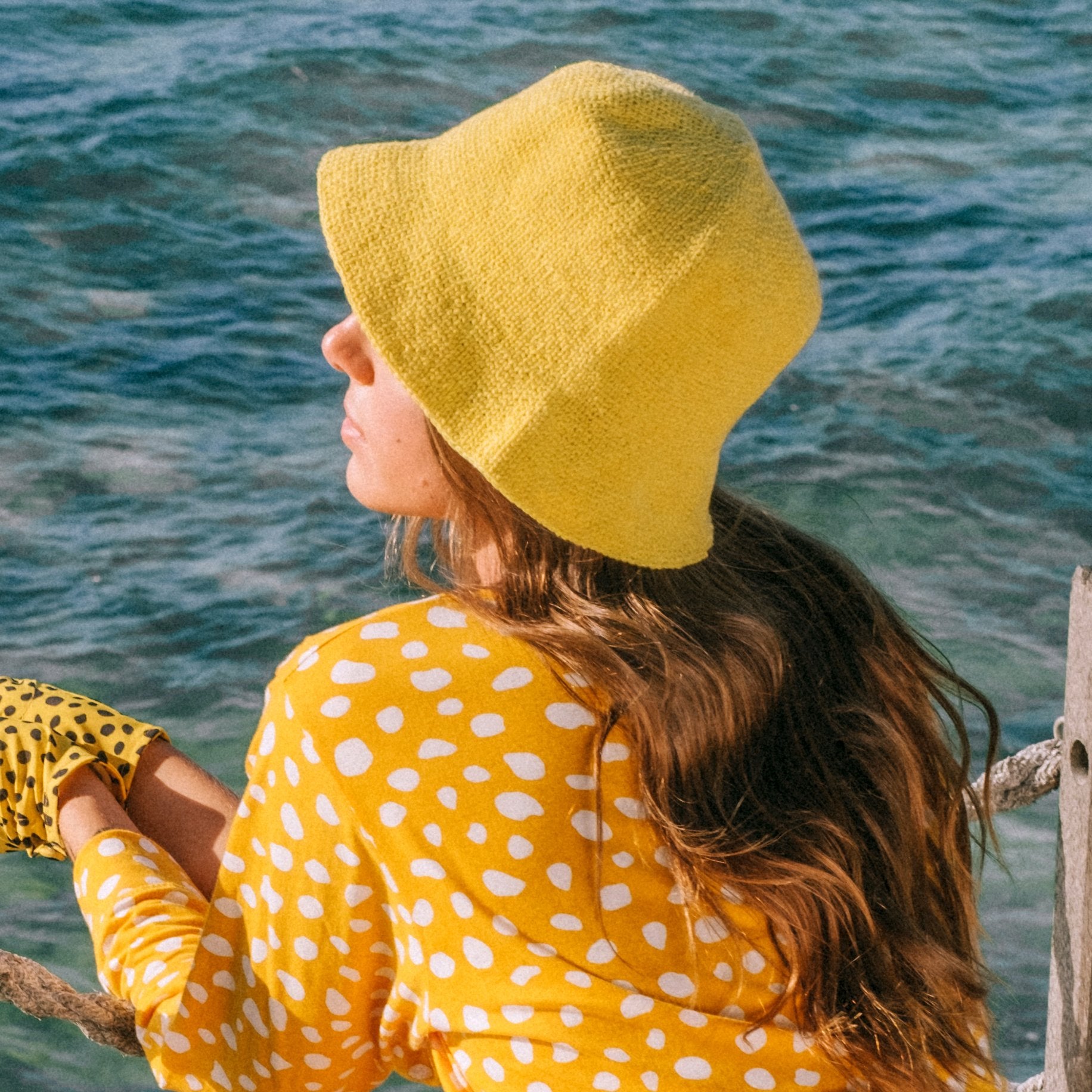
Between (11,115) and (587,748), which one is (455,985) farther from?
(11,115)

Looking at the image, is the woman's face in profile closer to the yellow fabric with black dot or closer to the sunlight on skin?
the sunlight on skin

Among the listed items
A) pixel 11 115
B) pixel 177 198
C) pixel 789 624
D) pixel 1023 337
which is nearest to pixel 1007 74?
pixel 1023 337

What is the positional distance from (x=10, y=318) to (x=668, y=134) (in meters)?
6.26

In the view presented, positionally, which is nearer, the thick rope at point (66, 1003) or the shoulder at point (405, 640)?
the shoulder at point (405, 640)

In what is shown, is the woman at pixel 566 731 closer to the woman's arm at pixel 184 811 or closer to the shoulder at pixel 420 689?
the shoulder at pixel 420 689

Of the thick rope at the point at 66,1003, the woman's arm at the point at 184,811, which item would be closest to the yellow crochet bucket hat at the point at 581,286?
the thick rope at the point at 66,1003

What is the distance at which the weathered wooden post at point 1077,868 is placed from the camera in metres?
1.94

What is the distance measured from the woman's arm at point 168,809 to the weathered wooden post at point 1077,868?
3.77ft

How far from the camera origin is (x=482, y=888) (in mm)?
1592

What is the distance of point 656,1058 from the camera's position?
1.61m

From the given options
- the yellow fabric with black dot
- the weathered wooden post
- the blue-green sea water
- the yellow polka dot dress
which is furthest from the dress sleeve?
the blue-green sea water

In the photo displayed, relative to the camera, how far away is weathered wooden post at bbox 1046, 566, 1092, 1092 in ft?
6.38

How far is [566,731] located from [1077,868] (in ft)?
2.64

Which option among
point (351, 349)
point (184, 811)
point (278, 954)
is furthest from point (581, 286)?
point (184, 811)
